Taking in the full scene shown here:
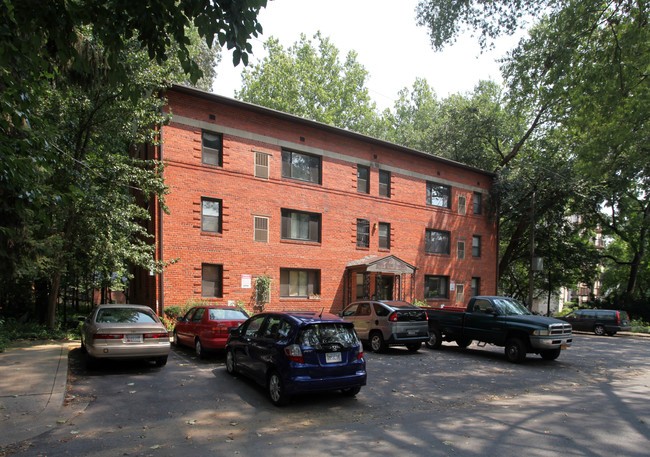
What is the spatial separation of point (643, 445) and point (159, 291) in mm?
15991

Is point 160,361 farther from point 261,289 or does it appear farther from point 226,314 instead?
point 261,289

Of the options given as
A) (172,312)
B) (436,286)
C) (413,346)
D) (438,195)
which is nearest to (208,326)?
(172,312)

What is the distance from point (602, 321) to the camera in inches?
1034

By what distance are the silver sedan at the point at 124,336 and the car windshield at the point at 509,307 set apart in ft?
32.8

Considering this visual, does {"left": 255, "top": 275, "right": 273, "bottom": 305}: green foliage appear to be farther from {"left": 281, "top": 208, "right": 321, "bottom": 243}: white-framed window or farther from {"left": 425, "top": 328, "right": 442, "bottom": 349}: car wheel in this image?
{"left": 425, "top": 328, "right": 442, "bottom": 349}: car wheel

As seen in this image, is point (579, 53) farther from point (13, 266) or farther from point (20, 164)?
point (13, 266)

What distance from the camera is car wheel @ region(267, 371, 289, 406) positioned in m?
7.25

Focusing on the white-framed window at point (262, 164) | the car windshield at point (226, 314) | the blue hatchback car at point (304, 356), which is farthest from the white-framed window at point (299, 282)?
the blue hatchback car at point (304, 356)

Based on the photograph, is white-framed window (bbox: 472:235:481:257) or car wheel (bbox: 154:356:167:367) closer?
car wheel (bbox: 154:356:167:367)

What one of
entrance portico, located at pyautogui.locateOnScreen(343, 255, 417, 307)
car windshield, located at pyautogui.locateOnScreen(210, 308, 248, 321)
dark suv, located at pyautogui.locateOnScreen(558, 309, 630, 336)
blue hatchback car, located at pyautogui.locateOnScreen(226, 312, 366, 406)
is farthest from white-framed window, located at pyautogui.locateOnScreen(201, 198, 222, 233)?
dark suv, located at pyautogui.locateOnScreen(558, 309, 630, 336)

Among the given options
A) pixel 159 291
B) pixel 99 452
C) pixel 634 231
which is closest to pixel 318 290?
pixel 159 291

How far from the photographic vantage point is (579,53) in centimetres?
Answer: 1458

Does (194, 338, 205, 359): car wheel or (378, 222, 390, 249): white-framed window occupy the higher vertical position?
(378, 222, 390, 249): white-framed window

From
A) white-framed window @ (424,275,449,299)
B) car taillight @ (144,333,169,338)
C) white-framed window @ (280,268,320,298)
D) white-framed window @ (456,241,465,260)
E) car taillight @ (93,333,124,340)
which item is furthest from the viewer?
white-framed window @ (456,241,465,260)
